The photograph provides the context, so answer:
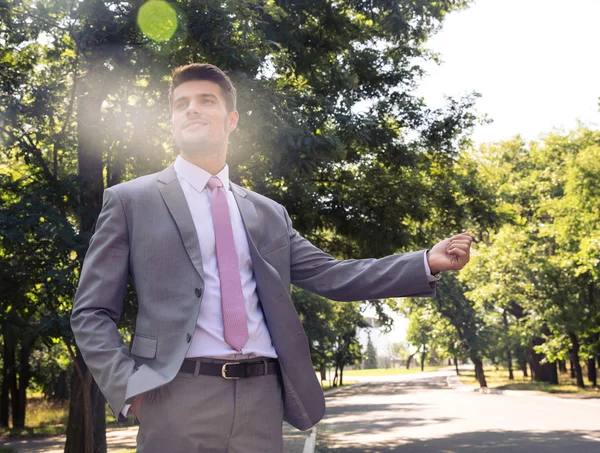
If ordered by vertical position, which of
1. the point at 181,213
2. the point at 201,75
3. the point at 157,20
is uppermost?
the point at 157,20

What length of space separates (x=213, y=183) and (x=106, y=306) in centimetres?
67

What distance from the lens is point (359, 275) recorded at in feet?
9.80

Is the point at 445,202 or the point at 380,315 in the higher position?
the point at 445,202

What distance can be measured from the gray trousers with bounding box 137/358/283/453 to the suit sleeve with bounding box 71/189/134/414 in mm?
130

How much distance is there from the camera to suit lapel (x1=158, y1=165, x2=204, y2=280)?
9.00ft

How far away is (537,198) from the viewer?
128ft

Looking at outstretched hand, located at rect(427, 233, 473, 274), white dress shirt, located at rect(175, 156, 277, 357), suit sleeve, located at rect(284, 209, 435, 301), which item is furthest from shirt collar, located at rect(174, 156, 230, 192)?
outstretched hand, located at rect(427, 233, 473, 274)

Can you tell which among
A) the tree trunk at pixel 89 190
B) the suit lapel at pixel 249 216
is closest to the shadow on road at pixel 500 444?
the tree trunk at pixel 89 190

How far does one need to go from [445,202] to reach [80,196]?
795 cm

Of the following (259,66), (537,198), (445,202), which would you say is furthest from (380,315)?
(537,198)

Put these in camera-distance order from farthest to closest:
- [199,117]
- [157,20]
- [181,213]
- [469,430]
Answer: [469,430], [157,20], [199,117], [181,213]

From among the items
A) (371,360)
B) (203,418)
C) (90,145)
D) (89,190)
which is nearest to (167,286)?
(203,418)

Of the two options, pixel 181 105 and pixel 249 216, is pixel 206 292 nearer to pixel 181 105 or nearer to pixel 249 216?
pixel 249 216

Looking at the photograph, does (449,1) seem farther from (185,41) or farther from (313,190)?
(185,41)
